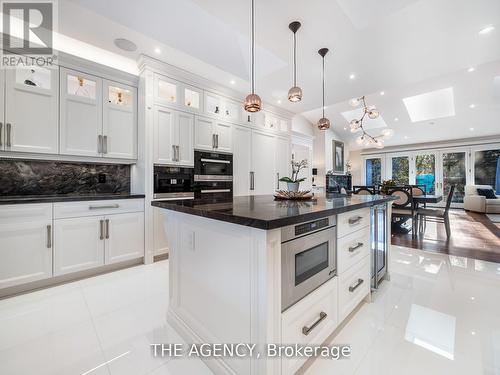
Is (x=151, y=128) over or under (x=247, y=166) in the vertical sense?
over

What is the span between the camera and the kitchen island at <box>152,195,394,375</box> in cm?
98

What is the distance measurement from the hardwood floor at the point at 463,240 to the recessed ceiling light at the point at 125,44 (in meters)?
5.04

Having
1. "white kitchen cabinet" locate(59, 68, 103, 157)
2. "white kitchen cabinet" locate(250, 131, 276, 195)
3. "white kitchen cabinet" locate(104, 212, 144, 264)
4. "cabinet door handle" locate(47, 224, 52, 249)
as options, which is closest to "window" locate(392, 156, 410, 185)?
"white kitchen cabinet" locate(250, 131, 276, 195)

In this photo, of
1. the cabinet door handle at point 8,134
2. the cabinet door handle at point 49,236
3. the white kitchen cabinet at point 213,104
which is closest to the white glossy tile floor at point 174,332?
the cabinet door handle at point 49,236

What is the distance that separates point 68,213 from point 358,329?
9.89 ft

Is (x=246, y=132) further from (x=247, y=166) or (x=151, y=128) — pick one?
(x=151, y=128)

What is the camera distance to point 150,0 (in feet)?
7.26

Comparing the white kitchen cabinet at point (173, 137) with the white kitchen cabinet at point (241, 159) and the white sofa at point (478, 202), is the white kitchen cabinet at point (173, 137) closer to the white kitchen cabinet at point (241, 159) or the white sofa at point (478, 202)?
the white kitchen cabinet at point (241, 159)

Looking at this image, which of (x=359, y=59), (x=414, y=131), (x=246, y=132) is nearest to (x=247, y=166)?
(x=246, y=132)

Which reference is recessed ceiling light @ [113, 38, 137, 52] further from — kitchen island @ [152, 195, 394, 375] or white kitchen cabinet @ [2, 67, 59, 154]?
kitchen island @ [152, 195, 394, 375]

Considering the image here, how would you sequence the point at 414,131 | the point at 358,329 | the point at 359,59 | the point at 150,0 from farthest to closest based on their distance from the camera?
the point at 414,131 < the point at 359,59 < the point at 150,0 < the point at 358,329

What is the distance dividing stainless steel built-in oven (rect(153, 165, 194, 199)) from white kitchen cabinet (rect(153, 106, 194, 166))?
0.11m

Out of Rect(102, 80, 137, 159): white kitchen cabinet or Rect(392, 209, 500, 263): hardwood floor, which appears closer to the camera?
Rect(102, 80, 137, 159): white kitchen cabinet

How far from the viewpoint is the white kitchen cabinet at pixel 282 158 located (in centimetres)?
481
